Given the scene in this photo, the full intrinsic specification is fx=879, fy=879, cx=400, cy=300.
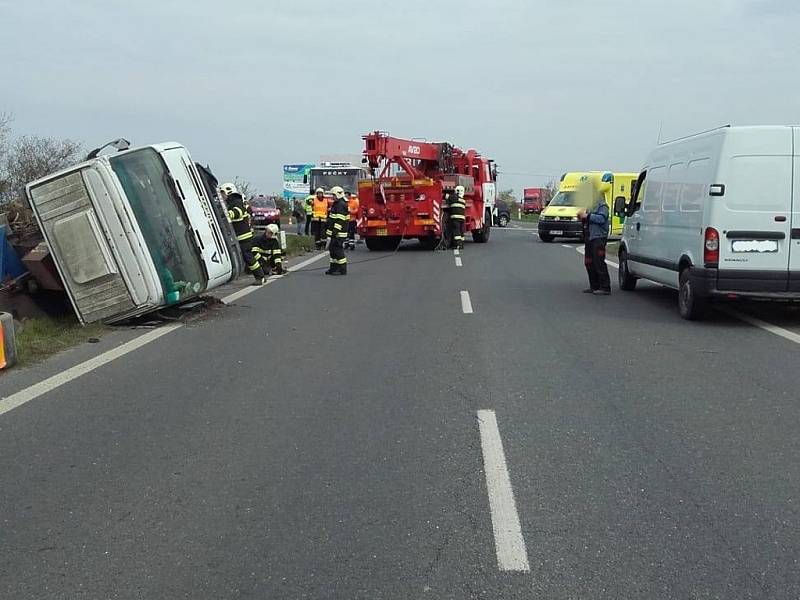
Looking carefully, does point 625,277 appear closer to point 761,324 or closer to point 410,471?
point 761,324

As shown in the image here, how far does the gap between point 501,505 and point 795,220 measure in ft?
23.4

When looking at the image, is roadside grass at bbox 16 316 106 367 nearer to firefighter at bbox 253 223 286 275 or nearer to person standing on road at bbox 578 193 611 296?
firefighter at bbox 253 223 286 275

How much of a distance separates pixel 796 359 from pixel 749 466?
3.73 m

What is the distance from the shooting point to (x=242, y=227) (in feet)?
54.4

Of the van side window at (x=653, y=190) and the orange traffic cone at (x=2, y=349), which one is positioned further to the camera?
the van side window at (x=653, y=190)

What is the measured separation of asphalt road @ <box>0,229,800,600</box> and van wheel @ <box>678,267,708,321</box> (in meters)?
1.01

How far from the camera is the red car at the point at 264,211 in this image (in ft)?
125

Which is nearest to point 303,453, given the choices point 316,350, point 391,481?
point 391,481

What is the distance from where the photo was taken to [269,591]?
3.67m

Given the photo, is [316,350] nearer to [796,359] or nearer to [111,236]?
[111,236]

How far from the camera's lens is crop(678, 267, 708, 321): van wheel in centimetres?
1066

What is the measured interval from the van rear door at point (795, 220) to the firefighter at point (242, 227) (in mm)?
9100

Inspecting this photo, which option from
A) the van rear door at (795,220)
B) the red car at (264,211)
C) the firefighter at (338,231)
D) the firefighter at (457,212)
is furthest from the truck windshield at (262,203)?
the van rear door at (795,220)

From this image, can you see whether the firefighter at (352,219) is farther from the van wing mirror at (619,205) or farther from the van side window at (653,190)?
the van side window at (653,190)
